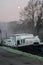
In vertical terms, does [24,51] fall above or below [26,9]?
below

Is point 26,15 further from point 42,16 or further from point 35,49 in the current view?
point 35,49

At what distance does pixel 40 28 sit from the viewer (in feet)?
34.1

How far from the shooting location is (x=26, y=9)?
1123cm

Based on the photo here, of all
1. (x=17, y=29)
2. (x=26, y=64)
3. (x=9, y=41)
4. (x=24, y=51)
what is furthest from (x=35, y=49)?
(x=17, y=29)

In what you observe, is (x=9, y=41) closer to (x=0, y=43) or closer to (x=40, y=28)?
(x=0, y=43)

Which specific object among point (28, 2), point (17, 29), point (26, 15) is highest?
point (28, 2)

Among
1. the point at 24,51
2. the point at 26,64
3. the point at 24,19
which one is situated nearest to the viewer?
the point at 26,64

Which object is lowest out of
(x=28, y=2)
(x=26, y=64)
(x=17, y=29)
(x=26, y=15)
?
(x=26, y=64)

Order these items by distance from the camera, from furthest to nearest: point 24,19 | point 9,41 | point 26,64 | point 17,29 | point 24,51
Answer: point 24,19 → point 17,29 → point 9,41 → point 24,51 → point 26,64

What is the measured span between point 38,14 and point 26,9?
68 centimetres

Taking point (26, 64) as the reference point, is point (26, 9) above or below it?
above

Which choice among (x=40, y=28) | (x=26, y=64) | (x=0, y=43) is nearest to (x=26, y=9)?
(x=40, y=28)

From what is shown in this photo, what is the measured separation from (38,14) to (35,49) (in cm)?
564

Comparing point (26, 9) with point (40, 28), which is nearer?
point (40, 28)
